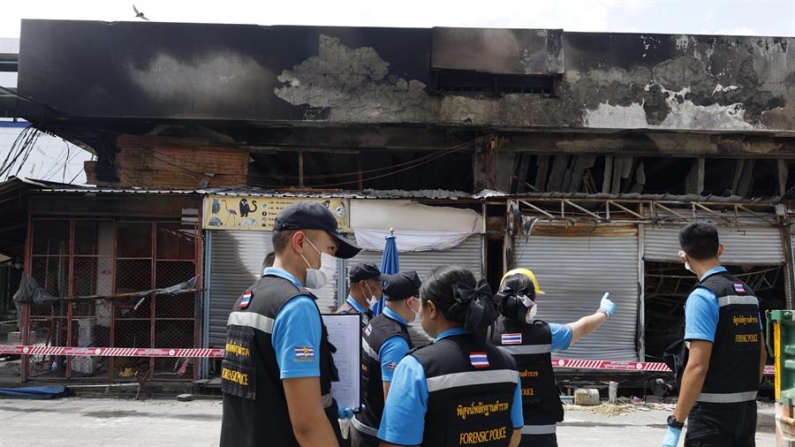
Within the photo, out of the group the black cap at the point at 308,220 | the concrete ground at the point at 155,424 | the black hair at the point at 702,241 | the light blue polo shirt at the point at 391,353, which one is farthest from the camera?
the concrete ground at the point at 155,424

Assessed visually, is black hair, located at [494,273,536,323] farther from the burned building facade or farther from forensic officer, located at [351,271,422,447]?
the burned building facade

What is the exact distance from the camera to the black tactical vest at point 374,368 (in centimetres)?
378

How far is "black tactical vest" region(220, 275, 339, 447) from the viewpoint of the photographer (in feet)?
7.86

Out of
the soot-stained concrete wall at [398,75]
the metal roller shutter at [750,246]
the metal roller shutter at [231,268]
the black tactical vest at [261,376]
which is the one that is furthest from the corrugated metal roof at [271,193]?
the black tactical vest at [261,376]

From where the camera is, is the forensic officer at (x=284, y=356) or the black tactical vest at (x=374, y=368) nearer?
the forensic officer at (x=284, y=356)

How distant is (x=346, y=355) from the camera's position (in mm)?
2932

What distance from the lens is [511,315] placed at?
3.75 m

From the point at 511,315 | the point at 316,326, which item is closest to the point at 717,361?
the point at 511,315

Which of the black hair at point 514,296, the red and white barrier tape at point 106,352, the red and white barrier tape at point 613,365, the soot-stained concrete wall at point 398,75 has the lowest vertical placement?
the red and white barrier tape at point 613,365

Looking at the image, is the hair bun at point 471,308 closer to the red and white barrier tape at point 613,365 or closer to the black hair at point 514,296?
the black hair at point 514,296

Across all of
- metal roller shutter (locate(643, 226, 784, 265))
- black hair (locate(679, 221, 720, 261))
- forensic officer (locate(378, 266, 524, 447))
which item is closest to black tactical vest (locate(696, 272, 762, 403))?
black hair (locate(679, 221, 720, 261))

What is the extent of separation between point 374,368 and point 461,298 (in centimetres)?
157

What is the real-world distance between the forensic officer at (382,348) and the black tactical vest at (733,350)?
1.87 metres

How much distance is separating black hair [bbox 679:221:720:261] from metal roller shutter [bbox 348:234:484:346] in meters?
7.35
